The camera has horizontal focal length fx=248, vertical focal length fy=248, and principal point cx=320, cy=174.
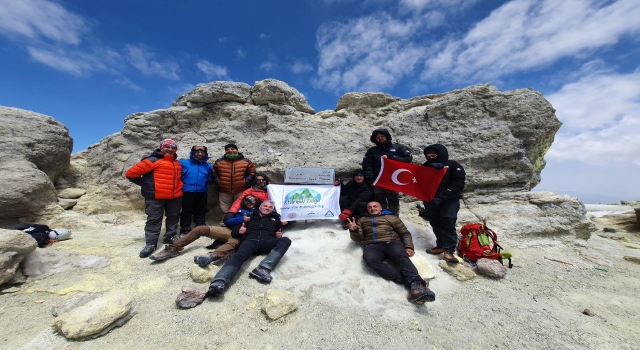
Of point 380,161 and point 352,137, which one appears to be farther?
point 352,137

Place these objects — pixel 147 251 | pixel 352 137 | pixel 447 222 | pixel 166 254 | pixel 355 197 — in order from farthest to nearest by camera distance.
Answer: pixel 352 137
pixel 355 197
pixel 447 222
pixel 147 251
pixel 166 254

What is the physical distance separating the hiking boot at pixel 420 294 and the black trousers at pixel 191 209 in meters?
5.92

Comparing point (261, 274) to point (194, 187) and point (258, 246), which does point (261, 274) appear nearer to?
point (258, 246)

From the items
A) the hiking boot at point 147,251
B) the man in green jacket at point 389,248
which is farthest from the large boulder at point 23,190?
the man in green jacket at point 389,248

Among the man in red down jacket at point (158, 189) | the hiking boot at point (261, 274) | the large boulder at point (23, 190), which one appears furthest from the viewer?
the large boulder at point (23, 190)

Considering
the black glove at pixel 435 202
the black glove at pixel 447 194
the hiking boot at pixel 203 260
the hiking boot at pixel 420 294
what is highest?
the black glove at pixel 447 194

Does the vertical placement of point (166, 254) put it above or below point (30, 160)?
below

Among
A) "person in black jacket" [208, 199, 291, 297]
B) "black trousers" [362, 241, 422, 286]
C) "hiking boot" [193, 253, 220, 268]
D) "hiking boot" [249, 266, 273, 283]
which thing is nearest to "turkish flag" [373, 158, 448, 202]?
"black trousers" [362, 241, 422, 286]

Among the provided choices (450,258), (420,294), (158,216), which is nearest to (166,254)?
(158,216)

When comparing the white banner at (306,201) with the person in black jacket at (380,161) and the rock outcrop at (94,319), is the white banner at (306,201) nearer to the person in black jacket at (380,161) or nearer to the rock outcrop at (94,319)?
the person in black jacket at (380,161)

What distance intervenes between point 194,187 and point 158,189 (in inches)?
36.9

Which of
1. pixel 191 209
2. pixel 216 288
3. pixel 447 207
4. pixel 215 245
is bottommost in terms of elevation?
pixel 216 288

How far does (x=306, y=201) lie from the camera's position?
7.13m

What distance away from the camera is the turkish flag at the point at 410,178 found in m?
6.47
